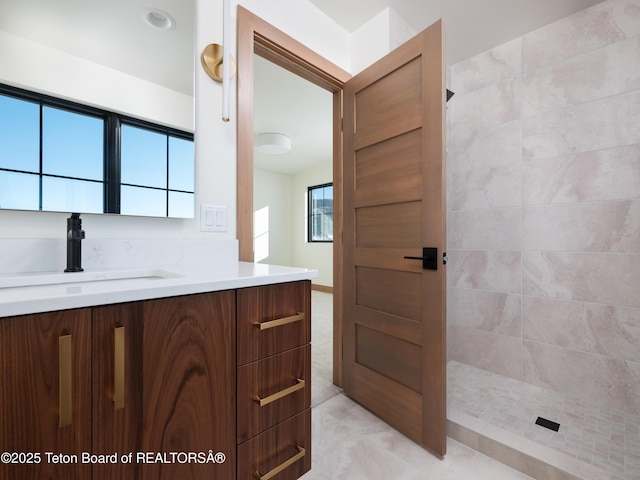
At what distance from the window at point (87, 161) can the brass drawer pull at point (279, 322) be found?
26.3 inches

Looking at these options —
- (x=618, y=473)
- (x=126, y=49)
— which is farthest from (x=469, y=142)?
(x=126, y=49)

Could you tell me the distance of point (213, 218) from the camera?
4.29ft

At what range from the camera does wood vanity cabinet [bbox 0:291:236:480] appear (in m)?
0.51

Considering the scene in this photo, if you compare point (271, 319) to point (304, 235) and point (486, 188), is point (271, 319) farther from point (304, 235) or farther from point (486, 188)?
point (304, 235)

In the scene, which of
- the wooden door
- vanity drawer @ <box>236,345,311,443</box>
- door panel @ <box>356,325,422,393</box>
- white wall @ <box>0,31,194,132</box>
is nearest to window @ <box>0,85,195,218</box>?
white wall @ <box>0,31,194,132</box>

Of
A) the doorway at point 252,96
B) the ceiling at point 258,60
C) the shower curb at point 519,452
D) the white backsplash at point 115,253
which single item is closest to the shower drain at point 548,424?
the shower curb at point 519,452

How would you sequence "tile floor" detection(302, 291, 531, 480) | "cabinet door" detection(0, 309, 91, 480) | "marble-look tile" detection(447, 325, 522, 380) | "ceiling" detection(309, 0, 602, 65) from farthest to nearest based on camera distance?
1. "marble-look tile" detection(447, 325, 522, 380)
2. "ceiling" detection(309, 0, 602, 65)
3. "tile floor" detection(302, 291, 531, 480)
4. "cabinet door" detection(0, 309, 91, 480)

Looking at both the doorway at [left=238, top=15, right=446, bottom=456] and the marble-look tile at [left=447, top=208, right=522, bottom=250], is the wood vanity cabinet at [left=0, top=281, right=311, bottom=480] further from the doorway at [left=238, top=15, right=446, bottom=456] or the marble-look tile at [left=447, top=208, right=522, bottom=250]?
the marble-look tile at [left=447, top=208, right=522, bottom=250]

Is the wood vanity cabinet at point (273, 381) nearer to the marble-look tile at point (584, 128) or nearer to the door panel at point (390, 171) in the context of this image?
the door panel at point (390, 171)

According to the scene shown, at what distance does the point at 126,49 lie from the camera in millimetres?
1088

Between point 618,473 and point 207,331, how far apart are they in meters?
1.71

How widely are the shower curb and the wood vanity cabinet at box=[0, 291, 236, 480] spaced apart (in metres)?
1.26

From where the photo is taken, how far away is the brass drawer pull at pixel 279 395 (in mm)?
816

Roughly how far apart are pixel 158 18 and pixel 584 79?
93.2 inches
